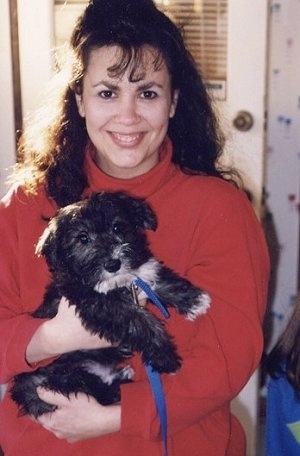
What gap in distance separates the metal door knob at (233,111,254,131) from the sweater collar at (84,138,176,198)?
1.23 meters

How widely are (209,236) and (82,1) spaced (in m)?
1.67

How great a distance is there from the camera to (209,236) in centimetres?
154

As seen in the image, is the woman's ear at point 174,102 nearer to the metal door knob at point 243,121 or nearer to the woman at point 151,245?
the woman at point 151,245

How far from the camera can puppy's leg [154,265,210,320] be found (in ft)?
5.06

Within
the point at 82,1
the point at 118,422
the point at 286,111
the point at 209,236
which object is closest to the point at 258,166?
the point at 286,111

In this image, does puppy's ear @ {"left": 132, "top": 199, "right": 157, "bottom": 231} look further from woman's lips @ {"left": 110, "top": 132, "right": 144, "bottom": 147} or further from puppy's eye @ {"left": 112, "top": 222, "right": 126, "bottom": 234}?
woman's lips @ {"left": 110, "top": 132, "right": 144, "bottom": 147}

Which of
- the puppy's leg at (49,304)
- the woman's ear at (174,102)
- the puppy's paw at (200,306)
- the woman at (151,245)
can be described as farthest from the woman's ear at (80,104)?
the puppy's paw at (200,306)

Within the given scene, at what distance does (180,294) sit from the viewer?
62.3 inches

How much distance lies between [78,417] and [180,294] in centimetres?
35

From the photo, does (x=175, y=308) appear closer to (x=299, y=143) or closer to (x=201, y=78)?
(x=201, y=78)

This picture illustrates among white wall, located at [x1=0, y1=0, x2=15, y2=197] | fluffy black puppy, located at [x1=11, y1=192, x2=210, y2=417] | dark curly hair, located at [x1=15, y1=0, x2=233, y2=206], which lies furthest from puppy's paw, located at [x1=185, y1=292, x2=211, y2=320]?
white wall, located at [x1=0, y1=0, x2=15, y2=197]

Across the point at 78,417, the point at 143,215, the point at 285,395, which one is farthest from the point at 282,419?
the point at 143,215

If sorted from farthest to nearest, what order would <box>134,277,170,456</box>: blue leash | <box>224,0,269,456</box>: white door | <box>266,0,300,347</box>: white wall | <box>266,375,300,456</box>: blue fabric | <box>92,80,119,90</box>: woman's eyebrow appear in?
<box>266,0,300,347</box>: white wall → <box>224,0,269,456</box>: white door → <box>266,375,300,456</box>: blue fabric → <box>92,80,119,90</box>: woman's eyebrow → <box>134,277,170,456</box>: blue leash

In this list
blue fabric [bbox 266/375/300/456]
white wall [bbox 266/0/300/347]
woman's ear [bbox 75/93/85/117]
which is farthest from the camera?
white wall [bbox 266/0/300/347]
